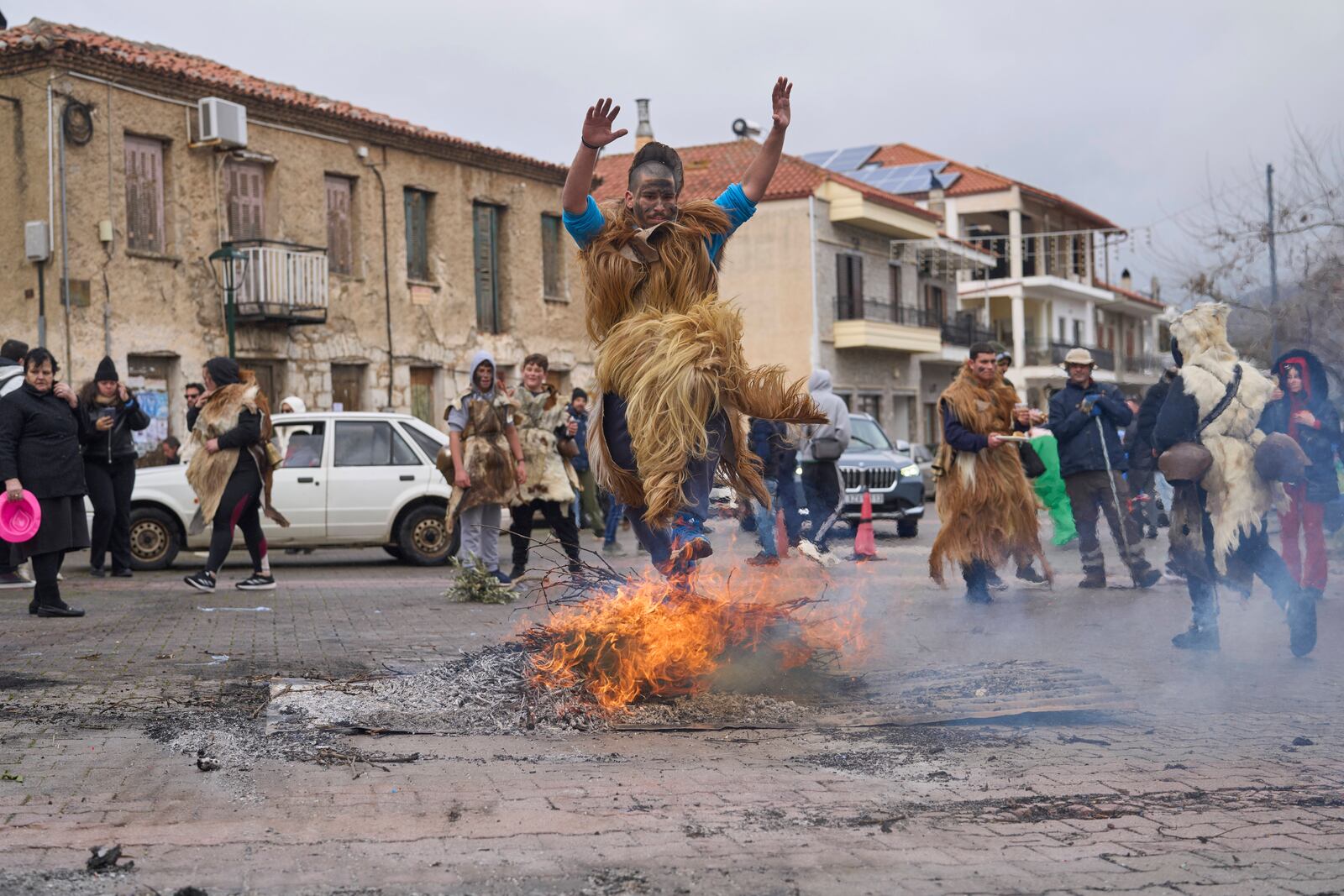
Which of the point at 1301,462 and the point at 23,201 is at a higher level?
the point at 23,201

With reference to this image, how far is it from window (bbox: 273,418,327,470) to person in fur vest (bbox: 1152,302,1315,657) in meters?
9.84

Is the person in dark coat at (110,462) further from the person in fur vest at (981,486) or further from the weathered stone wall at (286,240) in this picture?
the person in fur vest at (981,486)

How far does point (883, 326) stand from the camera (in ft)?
151

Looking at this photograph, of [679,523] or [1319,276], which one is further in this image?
[1319,276]

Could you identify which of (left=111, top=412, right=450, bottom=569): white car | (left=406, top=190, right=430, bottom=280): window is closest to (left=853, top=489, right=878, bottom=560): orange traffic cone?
(left=111, top=412, right=450, bottom=569): white car

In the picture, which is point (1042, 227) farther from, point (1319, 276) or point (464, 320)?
point (1319, 276)

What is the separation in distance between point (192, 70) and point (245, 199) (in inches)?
91.7

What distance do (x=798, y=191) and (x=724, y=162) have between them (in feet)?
9.89

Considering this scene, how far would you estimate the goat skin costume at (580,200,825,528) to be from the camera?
537cm

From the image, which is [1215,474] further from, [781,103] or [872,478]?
[872,478]

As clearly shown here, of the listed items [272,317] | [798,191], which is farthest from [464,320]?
[798,191]

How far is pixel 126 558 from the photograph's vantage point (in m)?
13.8

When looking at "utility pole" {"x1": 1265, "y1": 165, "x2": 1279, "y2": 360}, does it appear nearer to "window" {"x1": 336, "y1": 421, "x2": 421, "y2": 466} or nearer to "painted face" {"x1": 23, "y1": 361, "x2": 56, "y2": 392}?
"window" {"x1": 336, "y1": 421, "x2": 421, "y2": 466}

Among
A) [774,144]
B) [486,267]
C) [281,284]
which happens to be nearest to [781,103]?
[774,144]
